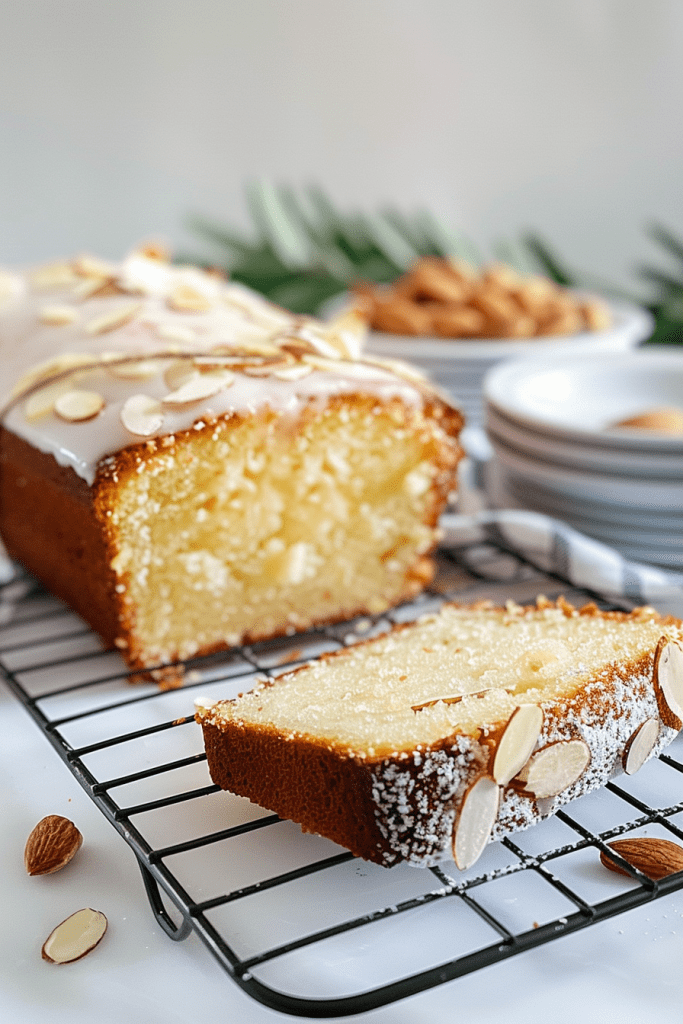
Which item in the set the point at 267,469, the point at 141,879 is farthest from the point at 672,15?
the point at 141,879

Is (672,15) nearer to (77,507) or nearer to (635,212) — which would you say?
(635,212)

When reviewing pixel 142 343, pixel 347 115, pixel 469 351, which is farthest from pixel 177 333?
pixel 347 115

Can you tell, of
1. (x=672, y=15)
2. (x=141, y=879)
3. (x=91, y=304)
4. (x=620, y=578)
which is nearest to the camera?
(x=141, y=879)

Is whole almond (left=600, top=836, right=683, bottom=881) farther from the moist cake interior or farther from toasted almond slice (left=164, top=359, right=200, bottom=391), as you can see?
toasted almond slice (left=164, top=359, right=200, bottom=391)

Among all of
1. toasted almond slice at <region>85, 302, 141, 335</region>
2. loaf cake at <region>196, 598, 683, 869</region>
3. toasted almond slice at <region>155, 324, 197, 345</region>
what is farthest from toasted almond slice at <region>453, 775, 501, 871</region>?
toasted almond slice at <region>85, 302, 141, 335</region>

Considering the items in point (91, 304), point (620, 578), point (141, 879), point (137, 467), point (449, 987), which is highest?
point (91, 304)

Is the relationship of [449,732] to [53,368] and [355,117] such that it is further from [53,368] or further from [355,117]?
[355,117]
